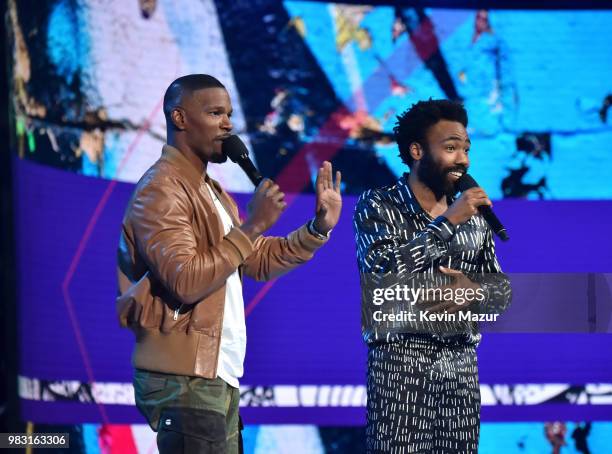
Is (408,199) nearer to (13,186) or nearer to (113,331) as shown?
(113,331)

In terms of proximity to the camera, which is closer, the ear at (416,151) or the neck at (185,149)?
the neck at (185,149)

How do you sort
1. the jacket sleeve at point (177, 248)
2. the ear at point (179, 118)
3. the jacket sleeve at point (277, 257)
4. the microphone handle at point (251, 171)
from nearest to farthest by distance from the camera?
the jacket sleeve at point (177, 248) → the microphone handle at point (251, 171) → the ear at point (179, 118) → the jacket sleeve at point (277, 257)

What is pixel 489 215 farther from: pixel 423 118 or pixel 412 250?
pixel 423 118

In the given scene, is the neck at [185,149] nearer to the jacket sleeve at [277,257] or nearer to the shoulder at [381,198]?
the jacket sleeve at [277,257]

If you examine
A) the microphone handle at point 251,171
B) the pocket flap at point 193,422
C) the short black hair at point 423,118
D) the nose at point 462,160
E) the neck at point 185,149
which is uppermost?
the short black hair at point 423,118

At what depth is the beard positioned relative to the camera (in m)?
2.52

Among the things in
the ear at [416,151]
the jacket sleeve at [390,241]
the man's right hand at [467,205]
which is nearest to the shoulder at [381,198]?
the jacket sleeve at [390,241]

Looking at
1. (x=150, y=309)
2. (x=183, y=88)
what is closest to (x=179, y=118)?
(x=183, y=88)

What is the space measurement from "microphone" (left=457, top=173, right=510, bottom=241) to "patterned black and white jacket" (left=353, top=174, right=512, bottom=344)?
0.31 ft

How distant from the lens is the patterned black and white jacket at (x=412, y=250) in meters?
2.36

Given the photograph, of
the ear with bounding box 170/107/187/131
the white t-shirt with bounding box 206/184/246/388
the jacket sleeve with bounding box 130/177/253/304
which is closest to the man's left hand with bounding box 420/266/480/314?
the white t-shirt with bounding box 206/184/246/388

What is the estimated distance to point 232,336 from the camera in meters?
2.06

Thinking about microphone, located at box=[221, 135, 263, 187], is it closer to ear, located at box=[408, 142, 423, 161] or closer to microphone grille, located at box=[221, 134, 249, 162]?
microphone grille, located at box=[221, 134, 249, 162]

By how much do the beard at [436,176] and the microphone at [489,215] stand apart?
0.06m
